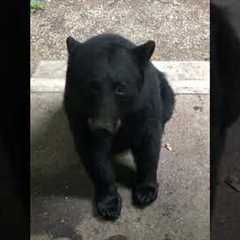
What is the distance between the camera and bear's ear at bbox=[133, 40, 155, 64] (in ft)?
6.41

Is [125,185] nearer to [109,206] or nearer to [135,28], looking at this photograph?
[109,206]

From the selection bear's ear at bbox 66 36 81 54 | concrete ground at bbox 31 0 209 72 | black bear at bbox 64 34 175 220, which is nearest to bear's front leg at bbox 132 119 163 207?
black bear at bbox 64 34 175 220

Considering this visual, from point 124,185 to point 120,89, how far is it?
504mm

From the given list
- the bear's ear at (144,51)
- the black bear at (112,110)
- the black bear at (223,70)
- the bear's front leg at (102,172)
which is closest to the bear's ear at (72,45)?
the black bear at (112,110)

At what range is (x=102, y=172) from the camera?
6.99ft

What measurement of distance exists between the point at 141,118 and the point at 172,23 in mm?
927

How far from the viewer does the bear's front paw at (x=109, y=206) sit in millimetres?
→ 2115

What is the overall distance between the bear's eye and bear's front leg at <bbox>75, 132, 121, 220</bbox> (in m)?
0.23

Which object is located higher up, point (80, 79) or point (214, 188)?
point (214, 188)

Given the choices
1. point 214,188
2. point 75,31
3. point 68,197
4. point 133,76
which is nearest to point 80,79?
point 133,76

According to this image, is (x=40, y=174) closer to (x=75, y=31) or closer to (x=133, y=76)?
(x=133, y=76)

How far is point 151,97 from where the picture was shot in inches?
84.0

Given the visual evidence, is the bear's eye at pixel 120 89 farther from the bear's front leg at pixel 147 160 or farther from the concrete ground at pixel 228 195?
the concrete ground at pixel 228 195

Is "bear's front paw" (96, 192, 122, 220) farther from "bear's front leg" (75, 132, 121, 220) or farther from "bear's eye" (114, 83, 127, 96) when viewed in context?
"bear's eye" (114, 83, 127, 96)
